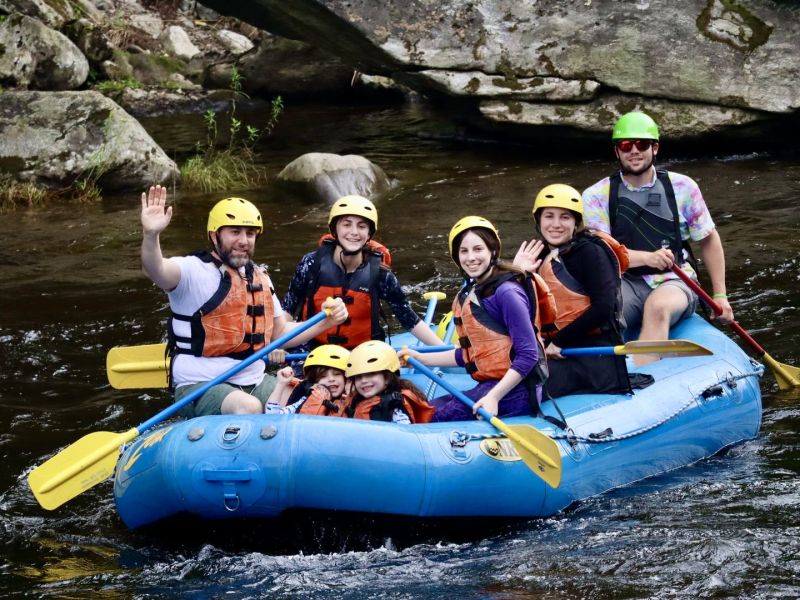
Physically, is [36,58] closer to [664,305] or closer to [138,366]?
[138,366]

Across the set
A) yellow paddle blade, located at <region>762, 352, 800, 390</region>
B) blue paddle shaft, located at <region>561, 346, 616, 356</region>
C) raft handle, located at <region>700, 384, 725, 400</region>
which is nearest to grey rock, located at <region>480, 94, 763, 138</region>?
yellow paddle blade, located at <region>762, 352, 800, 390</region>

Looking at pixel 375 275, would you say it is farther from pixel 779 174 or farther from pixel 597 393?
pixel 779 174

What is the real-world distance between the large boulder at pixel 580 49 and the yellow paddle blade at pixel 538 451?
7003 mm

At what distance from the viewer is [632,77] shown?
10906mm

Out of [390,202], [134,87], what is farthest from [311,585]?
[134,87]

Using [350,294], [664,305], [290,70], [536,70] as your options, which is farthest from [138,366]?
[290,70]

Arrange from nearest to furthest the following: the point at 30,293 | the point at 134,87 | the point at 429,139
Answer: the point at 30,293 → the point at 429,139 → the point at 134,87

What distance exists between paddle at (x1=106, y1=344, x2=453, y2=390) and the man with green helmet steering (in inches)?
66.3

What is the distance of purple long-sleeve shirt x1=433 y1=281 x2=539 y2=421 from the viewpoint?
4.61 meters

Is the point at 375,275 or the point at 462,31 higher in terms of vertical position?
the point at 462,31

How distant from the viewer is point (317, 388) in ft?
15.5

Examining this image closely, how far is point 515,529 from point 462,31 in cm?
726

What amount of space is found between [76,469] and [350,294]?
157 cm

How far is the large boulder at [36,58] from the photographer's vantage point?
13.1m
